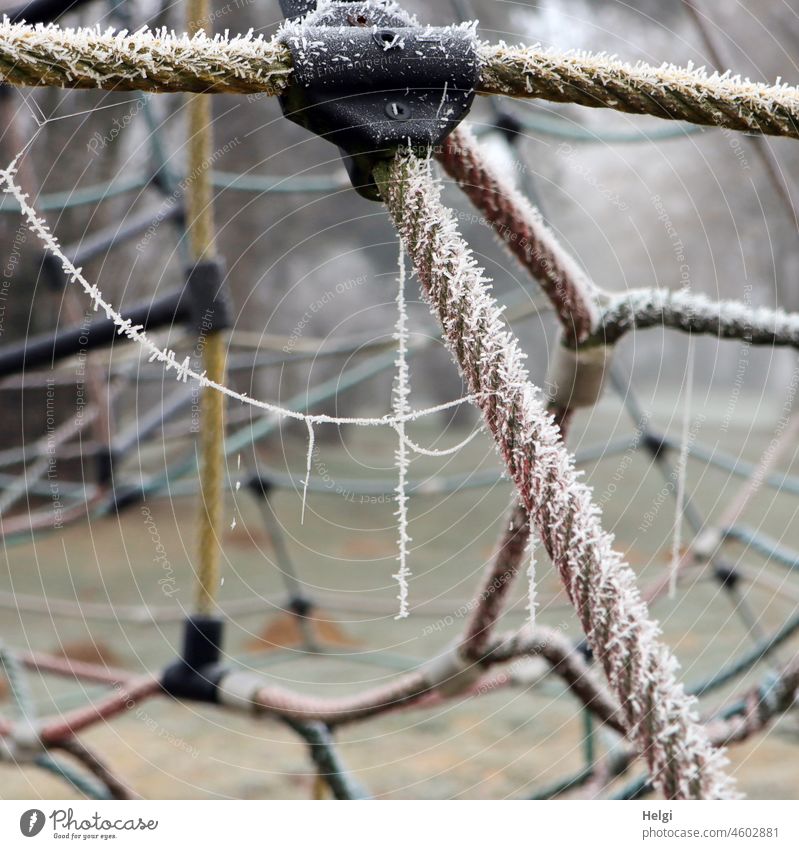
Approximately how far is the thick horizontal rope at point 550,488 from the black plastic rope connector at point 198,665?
23 centimetres

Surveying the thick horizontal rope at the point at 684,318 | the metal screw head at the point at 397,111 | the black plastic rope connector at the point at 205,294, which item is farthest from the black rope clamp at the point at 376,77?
the black plastic rope connector at the point at 205,294

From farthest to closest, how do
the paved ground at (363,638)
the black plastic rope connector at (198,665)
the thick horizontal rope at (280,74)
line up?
1. the paved ground at (363,638)
2. the black plastic rope connector at (198,665)
3. the thick horizontal rope at (280,74)

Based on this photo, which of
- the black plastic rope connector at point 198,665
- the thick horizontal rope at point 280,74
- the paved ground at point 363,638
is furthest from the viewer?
the paved ground at point 363,638

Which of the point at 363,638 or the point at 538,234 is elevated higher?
the point at 538,234

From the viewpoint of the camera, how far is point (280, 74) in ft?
0.69

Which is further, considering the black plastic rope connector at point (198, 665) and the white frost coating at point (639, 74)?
the black plastic rope connector at point (198, 665)

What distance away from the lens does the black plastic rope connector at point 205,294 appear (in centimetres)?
46

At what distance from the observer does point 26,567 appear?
1773 millimetres

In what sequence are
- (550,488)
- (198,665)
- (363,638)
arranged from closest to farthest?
(550,488), (198,665), (363,638)

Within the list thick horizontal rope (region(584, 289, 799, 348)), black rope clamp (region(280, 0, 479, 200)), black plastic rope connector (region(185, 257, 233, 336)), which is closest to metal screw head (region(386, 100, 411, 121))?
black rope clamp (region(280, 0, 479, 200))

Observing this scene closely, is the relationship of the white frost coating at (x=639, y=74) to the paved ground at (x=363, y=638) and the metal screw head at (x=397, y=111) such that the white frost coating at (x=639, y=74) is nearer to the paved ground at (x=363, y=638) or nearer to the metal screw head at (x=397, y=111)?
the metal screw head at (x=397, y=111)

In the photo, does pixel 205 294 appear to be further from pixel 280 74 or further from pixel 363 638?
pixel 363 638

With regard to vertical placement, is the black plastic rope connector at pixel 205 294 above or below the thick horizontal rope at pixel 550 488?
above

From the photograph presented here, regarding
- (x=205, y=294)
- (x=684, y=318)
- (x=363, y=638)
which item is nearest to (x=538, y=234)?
(x=684, y=318)
